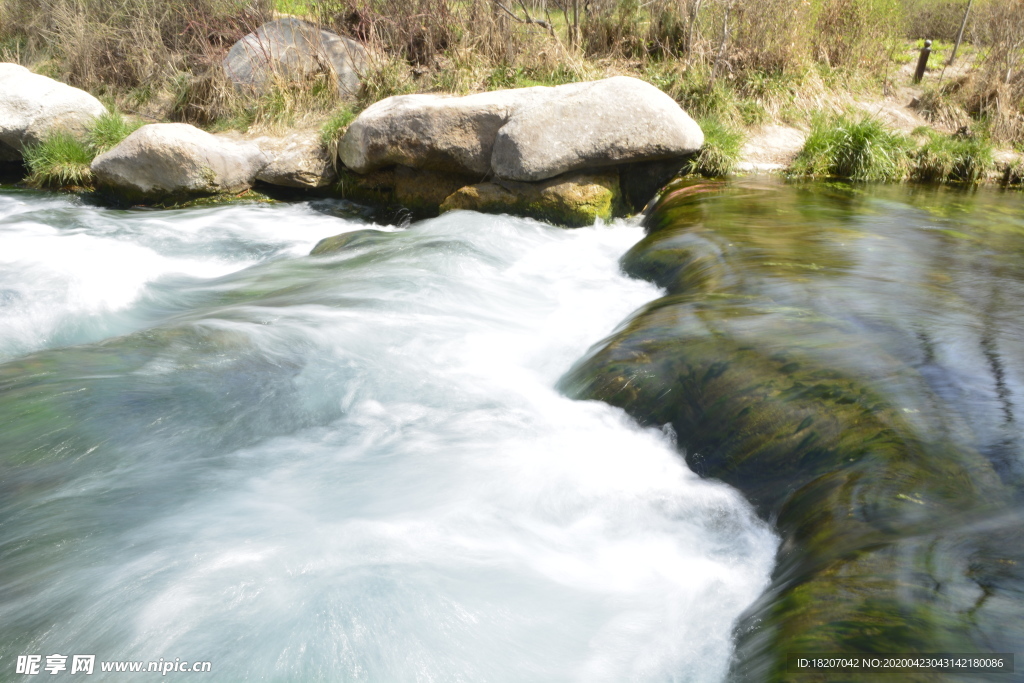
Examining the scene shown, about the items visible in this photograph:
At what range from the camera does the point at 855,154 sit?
27.2 feet

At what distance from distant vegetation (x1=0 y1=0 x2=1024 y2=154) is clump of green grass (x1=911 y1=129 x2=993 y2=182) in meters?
1.56

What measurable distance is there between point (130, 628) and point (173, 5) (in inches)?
481

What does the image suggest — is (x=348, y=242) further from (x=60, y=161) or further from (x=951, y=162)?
(x=951, y=162)

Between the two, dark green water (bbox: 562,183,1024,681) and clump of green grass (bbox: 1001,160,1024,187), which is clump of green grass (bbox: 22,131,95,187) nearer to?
dark green water (bbox: 562,183,1024,681)

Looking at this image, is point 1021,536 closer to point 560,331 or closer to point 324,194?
point 560,331

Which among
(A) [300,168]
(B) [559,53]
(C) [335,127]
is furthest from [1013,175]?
(A) [300,168]

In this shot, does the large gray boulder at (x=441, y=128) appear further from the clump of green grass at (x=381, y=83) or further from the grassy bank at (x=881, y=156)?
the grassy bank at (x=881, y=156)

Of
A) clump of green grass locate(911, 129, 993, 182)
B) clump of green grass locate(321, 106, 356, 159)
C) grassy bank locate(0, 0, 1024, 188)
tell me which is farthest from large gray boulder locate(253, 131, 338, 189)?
clump of green grass locate(911, 129, 993, 182)

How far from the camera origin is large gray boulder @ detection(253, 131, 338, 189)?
836 cm

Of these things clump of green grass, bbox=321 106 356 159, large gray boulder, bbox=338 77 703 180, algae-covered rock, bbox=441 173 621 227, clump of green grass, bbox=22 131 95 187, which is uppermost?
large gray boulder, bbox=338 77 703 180

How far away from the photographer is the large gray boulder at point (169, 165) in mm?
7859

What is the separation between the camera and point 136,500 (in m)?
2.63

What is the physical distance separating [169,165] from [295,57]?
9.87ft

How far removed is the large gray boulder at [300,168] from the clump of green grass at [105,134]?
2.15 m
